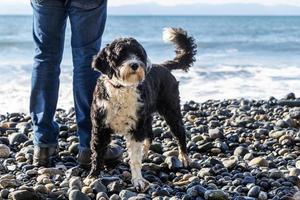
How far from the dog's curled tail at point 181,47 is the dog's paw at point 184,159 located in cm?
110

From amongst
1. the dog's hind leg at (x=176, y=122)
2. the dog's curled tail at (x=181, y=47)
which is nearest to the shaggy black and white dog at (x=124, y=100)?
the dog's hind leg at (x=176, y=122)

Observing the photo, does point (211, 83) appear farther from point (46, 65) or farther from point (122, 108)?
point (122, 108)

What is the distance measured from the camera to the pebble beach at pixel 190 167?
5.30 metres

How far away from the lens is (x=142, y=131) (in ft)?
18.5

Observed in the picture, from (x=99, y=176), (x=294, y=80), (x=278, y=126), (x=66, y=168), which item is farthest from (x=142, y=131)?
(x=294, y=80)

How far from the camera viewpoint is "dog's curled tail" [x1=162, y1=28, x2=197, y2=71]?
709 centimetres

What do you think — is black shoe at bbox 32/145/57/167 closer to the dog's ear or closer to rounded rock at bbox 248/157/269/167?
the dog's ear

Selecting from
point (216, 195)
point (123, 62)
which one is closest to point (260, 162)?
point (216, 195)

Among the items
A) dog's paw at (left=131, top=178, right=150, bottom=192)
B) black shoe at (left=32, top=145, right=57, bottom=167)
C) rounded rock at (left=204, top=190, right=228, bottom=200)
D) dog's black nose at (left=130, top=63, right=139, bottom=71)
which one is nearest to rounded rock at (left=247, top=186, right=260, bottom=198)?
rounded rock at (left=204, top=190, right=228, bottom=200)

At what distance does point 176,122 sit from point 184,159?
1.49ft

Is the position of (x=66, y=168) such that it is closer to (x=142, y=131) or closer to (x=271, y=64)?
(x=142, y=131)

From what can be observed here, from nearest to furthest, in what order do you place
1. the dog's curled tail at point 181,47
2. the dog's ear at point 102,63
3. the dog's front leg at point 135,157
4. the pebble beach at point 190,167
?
the pebble beach at point 190,167 < the dog's ear at point 102,63 < the dog's front leg at point 135,157 < the dog's curled tail at point 181,47

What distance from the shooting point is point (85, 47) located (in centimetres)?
582

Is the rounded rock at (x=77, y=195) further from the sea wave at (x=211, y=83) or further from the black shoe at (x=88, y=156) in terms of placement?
the sea wave at (x=211, y=83)
